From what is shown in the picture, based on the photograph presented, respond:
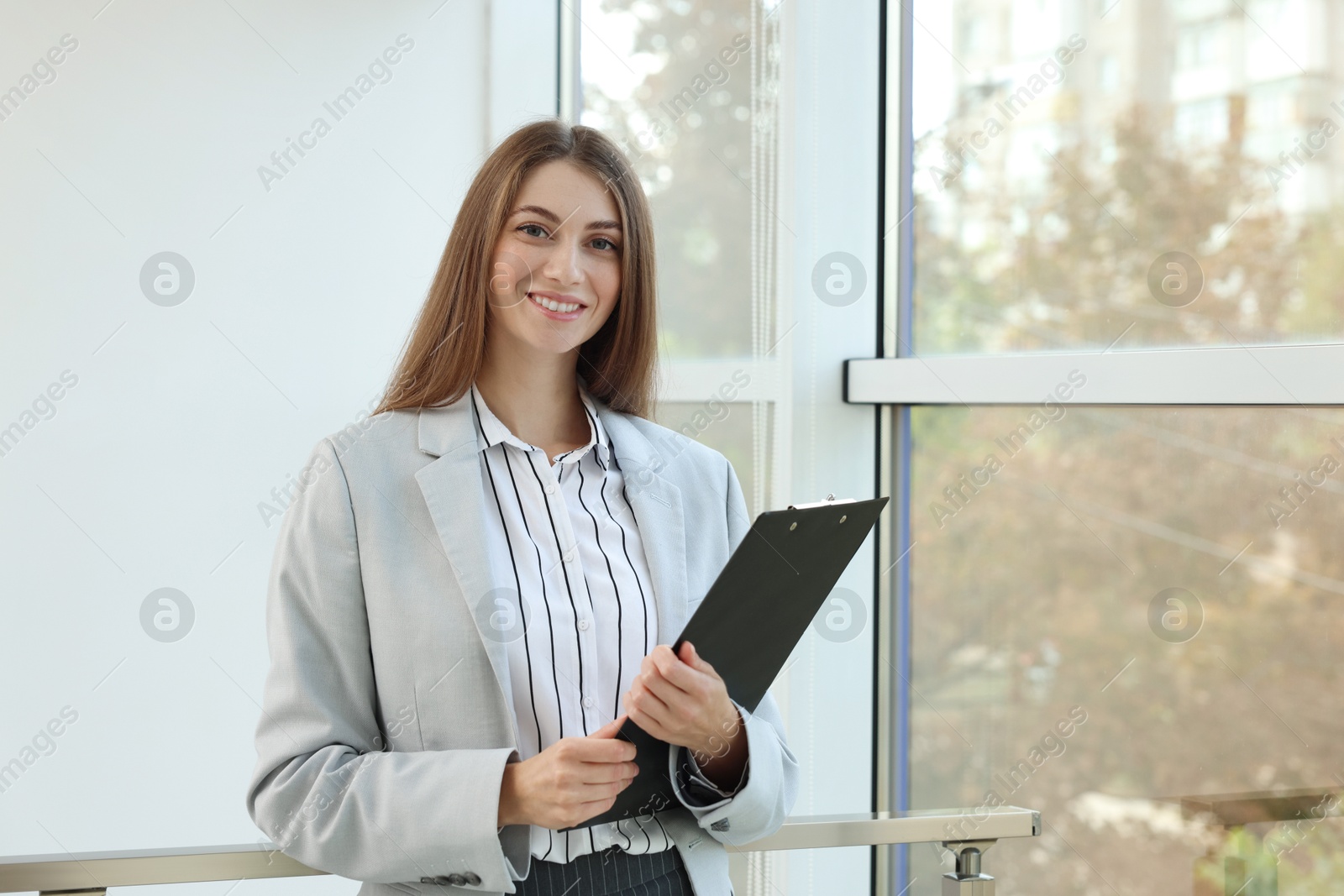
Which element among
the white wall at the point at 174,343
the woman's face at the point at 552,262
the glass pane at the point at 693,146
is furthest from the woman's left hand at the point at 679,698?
the white wall at the point at 174,343

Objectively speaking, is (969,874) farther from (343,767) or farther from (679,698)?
(343,767)

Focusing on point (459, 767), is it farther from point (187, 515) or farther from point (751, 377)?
point (187, 515)

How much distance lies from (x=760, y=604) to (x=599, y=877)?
43 cm

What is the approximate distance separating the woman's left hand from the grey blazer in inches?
4.5

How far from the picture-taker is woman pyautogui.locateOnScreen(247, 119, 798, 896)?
52.0 inches

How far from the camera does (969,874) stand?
1.57m

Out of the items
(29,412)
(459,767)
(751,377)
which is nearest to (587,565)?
(459,767)

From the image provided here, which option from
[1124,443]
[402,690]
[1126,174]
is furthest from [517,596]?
[1126,174]

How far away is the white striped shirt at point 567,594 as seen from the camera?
1.44m

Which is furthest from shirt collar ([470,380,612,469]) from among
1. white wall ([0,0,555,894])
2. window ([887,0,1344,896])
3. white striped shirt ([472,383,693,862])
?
white wall ([0,0,555,894])

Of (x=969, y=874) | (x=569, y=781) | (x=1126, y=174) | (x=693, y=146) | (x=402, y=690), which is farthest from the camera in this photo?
(x=693, y=146)

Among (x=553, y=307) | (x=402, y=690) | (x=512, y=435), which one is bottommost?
(x=402, y=690)

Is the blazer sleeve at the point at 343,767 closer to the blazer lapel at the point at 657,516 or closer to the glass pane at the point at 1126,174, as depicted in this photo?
the blazer lapel at the point at 657,516

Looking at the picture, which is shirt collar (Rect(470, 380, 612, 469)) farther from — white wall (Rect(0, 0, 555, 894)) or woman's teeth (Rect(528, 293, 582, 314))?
white wall (Rect(0, 0, 555, 894))
